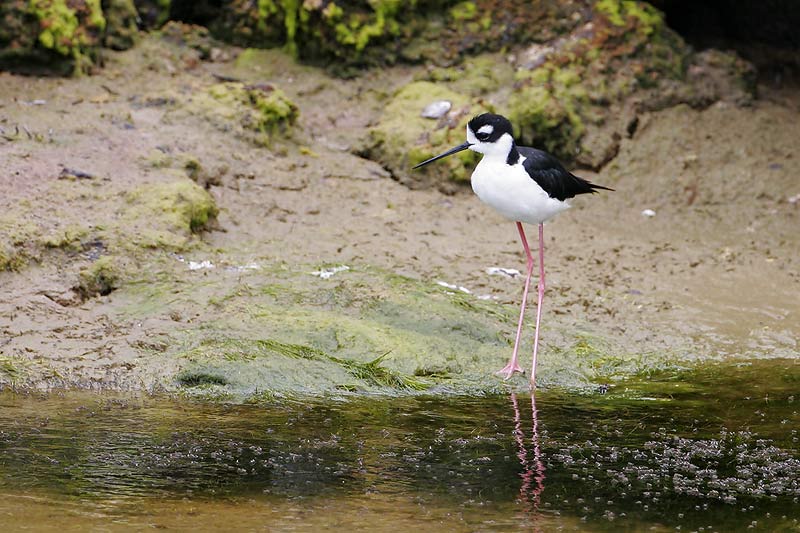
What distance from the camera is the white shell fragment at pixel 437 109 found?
27.0ft

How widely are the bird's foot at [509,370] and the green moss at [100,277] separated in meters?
2.21

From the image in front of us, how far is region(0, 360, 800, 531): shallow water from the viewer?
354 centimetres

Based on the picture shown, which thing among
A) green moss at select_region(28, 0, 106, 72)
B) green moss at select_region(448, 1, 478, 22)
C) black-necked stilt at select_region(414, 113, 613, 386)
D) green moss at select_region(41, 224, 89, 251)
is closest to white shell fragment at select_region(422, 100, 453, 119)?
green moss at select_region(448, 1, 478, 22)

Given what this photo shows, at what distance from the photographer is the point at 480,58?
9000 mm

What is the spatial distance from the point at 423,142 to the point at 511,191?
2.50m

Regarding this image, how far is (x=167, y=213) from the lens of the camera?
6469mm

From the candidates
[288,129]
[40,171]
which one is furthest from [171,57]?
[40,171]

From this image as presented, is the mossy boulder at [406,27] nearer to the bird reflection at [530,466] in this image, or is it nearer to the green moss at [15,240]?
the green moss at [15,240]

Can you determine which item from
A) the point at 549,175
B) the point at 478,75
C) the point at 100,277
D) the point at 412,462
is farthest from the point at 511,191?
the point at 478,75

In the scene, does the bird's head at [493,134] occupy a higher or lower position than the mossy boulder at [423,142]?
higher

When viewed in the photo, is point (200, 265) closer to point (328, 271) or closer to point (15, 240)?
point (328, 271)

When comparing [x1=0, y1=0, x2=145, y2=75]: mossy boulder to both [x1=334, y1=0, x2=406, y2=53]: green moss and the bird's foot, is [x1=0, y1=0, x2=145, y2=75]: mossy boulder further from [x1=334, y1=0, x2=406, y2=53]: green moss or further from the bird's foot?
the bird's foot

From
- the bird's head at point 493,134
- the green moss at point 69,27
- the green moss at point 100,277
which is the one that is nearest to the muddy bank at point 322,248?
the green moss at point 100,277

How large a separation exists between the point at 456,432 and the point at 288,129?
4.28m
